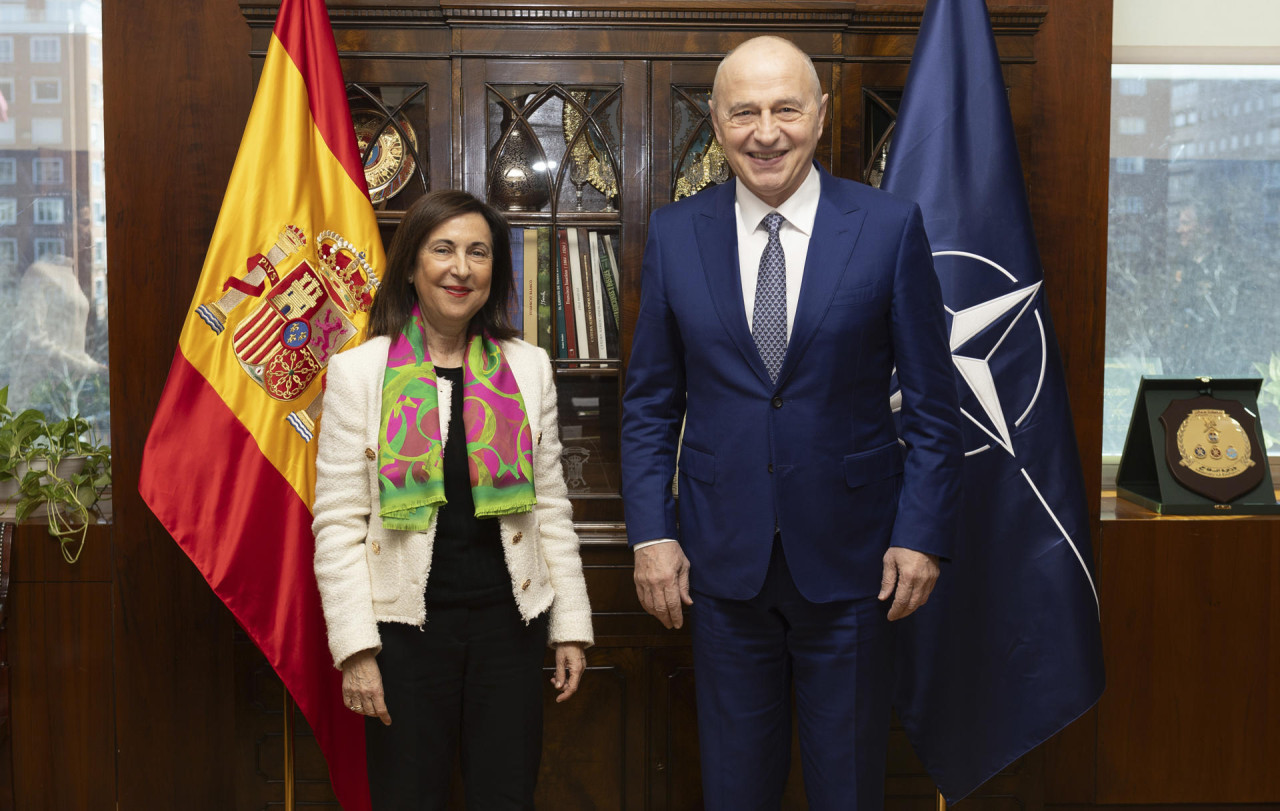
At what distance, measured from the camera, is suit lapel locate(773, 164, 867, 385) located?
5.12ft

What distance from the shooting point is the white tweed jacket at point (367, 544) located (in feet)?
5.28

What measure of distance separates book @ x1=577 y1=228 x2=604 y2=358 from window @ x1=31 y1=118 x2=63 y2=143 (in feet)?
5.57

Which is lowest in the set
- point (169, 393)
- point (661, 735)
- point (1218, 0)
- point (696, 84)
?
point (661, 735)

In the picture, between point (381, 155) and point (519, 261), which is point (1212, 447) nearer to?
point (519, 261)

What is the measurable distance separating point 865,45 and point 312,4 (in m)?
1.35

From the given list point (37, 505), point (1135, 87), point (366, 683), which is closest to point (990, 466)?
point (366, 683)

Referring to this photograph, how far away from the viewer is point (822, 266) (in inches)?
62.1

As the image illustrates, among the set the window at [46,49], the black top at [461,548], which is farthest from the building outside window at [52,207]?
the black top at [461,548]

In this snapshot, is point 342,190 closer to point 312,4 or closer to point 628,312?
point 312,4

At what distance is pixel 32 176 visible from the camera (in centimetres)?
290

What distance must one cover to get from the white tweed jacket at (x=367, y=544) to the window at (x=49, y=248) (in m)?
1.77

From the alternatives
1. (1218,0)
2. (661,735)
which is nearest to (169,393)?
(661,735)

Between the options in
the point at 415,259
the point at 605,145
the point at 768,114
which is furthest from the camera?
the point at 605,145

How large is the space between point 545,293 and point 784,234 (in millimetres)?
982
